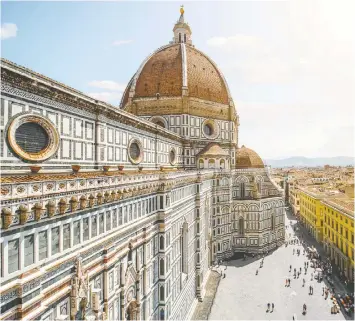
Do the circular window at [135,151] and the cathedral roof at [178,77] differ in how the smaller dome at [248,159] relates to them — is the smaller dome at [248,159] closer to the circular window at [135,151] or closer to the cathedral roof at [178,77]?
the cathedral roof at [178,77]

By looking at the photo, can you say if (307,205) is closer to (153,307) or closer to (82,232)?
(153,307)

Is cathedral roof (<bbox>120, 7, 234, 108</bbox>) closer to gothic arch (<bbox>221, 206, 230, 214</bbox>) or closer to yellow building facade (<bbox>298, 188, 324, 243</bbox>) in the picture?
gothic arch (<bbox>221, 206, 230, 214</bbox>)

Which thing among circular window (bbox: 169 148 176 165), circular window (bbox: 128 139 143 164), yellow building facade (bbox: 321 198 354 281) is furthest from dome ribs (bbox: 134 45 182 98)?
yellow building facade (bbox: 321 198 354 281)

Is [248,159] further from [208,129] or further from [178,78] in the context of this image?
[178,78]

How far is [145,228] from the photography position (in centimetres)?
1869

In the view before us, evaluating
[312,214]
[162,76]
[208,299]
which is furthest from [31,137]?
[312,214]

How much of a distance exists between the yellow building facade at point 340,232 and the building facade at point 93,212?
14137mm

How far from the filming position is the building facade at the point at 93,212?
9.69m

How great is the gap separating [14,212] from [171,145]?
27107 millimetres

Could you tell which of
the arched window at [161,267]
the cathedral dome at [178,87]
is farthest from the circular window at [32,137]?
the cathedral dome at [178,87]

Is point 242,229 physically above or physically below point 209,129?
below

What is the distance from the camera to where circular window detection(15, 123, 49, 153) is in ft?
43.4


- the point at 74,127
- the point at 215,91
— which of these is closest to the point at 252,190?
the point at 215,91

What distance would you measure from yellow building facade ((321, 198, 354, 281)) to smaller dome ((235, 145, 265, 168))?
1051cm
